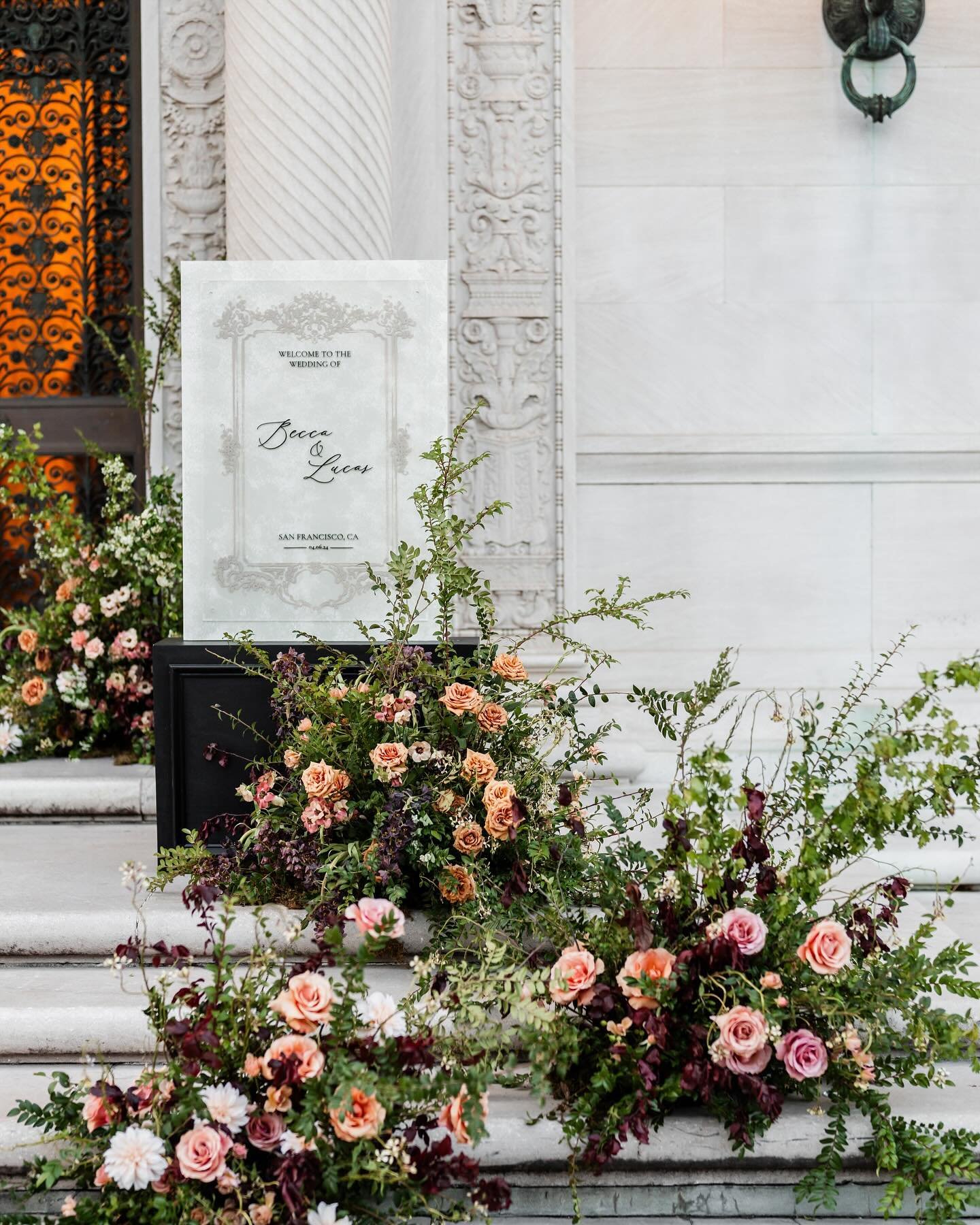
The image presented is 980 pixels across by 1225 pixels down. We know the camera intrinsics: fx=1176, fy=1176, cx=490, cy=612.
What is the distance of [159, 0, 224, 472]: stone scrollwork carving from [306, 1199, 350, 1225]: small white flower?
12.2ft

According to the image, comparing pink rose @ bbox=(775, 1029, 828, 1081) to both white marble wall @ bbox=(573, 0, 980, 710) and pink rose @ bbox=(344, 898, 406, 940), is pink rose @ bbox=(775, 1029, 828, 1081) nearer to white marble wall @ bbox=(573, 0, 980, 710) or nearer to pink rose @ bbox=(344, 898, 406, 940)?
pink rose @ bbox=(344, 898, 406, 940)

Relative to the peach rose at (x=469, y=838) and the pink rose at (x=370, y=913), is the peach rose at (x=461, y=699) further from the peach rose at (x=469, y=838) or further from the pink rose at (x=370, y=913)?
the pink rose at (x=370, y=913)

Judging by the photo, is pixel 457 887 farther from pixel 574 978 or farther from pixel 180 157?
pixel 180 157

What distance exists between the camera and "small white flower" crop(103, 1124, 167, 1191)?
1910 mm

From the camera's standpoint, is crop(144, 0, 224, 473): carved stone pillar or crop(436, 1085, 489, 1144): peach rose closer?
crop(436, 1085, 489, 1144): peach rose

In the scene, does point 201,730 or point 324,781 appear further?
point 201,730

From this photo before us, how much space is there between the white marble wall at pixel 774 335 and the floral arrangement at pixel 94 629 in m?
1.86

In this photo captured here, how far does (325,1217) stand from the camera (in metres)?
1.92

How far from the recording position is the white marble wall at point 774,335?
5.21 metres

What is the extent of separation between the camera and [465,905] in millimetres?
2680

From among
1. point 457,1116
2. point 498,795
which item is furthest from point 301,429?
point 457,1116

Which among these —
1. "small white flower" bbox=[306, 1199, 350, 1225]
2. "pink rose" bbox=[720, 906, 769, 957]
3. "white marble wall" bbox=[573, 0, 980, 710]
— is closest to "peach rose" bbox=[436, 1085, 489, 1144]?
"small white flower" bbox=[306, 1199, 350, 1225]

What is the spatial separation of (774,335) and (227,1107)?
4257 millimetres

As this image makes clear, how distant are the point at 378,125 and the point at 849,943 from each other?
3.50 m
